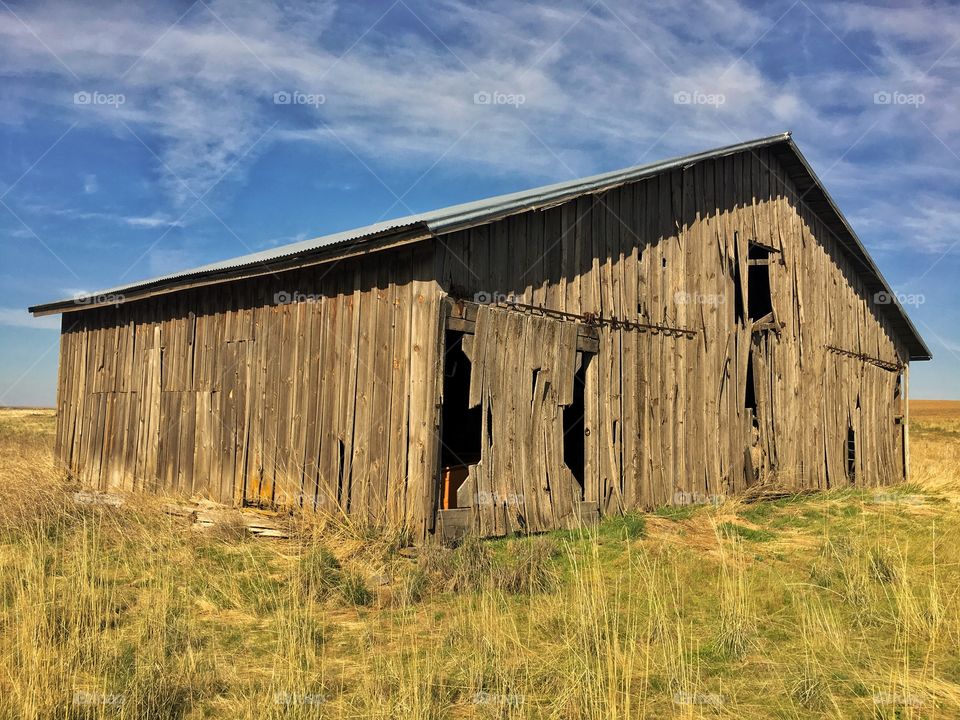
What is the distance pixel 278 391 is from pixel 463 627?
5.79 meters

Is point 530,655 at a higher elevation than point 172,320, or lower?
lower

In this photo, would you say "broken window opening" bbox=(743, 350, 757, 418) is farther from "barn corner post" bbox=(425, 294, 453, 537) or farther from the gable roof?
"barn corner post" bbox=(425, 294, 453, 537)

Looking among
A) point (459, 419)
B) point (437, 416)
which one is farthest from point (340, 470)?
point (459, 419)

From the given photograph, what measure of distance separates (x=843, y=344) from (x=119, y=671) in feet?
55.1

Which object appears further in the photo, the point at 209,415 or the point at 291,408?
the point at 209,415

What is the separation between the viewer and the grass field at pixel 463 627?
4613 millimetres

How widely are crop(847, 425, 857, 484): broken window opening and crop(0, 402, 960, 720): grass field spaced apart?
798cm

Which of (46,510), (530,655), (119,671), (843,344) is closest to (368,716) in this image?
(530,655)

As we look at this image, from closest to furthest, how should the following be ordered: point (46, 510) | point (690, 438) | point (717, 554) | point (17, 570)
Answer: point (17, 570), point (717, 554), point (46, 510), point (690, 438)

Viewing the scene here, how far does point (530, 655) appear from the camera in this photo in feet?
17.8

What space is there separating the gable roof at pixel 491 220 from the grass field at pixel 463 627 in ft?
10.9

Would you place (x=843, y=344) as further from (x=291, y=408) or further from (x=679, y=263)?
(x=291, y=408)

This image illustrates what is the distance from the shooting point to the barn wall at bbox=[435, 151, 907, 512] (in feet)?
34.6

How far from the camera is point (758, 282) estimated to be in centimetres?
1677
